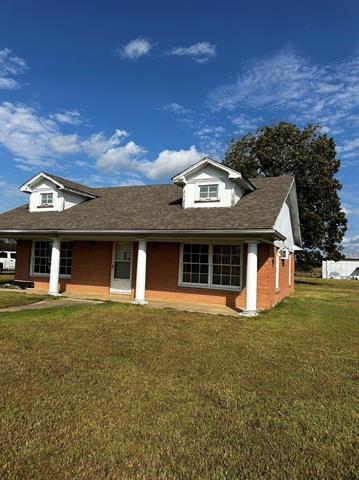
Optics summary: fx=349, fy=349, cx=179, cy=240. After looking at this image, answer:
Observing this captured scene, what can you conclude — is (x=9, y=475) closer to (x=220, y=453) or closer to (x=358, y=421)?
(x=220, y=453)

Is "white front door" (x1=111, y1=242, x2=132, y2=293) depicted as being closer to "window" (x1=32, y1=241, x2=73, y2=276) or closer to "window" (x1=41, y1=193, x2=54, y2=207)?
"window" (x1=32, y1=241, x2=73, y2=276)

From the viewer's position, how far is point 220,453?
10.3 feet

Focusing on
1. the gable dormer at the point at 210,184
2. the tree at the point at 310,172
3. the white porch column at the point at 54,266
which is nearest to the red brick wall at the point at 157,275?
the white porch column at the point at 54,266

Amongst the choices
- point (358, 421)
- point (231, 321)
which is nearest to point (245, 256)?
point (231, 321)

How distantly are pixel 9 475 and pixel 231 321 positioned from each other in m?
7.30

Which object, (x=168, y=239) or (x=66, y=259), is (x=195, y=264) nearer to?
(x=168, y=239)

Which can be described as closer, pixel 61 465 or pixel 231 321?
pixel 61 465

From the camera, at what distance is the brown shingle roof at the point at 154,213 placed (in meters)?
11.4

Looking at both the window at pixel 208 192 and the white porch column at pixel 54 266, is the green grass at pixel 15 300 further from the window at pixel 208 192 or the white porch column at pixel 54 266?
the window at pixel 208 192

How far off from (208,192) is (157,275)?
377cm

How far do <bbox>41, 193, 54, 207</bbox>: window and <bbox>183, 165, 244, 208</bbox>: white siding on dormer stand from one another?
6688 mm

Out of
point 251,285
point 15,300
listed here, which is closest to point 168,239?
point 251,285

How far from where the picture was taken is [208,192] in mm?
13320

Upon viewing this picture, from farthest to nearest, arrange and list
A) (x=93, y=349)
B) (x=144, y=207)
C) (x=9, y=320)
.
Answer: (x=144, y=207), (x=9, y=320), (x=93, y=349)
